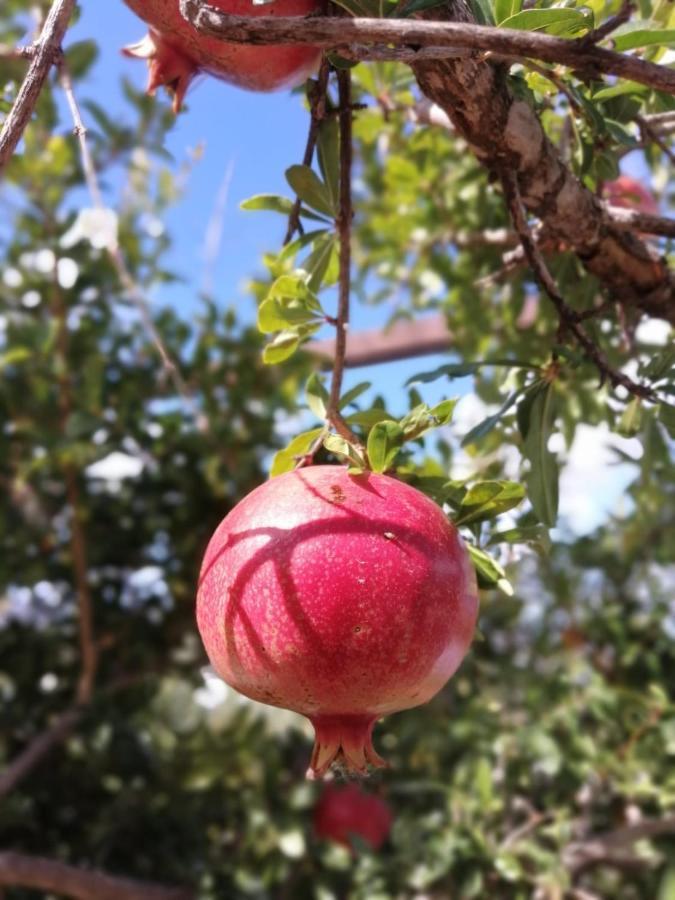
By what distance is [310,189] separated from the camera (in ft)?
2.39

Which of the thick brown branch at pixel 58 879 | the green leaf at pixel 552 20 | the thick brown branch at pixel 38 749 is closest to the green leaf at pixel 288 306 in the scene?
the green leaf at pixel 552 20

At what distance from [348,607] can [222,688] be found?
4.84ft

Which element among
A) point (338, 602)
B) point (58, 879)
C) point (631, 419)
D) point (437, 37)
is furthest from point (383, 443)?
point (58, 879)

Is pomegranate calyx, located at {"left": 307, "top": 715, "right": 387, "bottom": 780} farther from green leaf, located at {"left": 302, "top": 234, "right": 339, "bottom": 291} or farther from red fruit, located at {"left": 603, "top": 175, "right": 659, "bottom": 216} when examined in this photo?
red fruit, located at {"left": 603, "top": 175, "right": 659, "bottom": 216}

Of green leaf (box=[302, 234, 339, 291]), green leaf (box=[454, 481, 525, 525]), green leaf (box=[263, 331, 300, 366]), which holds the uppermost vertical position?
green leaf (box=[302, 234, 339, 291])

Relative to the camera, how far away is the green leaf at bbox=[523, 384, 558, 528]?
699 millimetres

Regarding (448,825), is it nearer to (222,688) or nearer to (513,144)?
(222,688)

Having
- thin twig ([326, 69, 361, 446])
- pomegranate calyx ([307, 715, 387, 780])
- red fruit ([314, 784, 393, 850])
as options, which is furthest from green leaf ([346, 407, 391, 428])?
red fruit ([314, 784, 393, 850])

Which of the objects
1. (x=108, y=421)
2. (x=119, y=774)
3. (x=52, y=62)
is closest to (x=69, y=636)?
(x=119, y=774)

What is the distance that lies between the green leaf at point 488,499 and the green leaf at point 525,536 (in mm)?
34

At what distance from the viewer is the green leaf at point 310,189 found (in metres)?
0.71

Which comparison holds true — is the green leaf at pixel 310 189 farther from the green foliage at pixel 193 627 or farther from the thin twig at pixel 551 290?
the green foliage at pixel 193 627

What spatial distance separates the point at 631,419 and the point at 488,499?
1.02ft

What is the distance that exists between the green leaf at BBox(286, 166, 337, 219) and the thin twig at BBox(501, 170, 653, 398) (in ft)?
0.47
